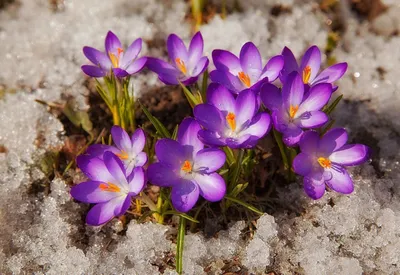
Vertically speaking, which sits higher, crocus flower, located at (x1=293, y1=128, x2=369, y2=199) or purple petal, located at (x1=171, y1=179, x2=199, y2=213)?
crocus flower, located at (x1=293, y1=128, x2=369, y2=199)

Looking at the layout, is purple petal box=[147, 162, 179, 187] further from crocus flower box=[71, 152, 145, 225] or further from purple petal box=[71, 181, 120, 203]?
purple petal box=[71, 181, 120, 203]

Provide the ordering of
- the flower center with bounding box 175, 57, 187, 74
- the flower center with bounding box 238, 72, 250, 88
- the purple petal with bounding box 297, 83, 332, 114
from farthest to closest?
the flower center with bounding box 175, 57, 187, 74
the flower center with bounding box 238, 72, 250, 88
the purple petal with bounding box 297, 83, 332, 114

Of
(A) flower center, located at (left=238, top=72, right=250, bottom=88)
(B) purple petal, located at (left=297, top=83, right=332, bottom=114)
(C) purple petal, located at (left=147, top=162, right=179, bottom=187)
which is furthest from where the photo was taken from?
(A) flower center, located at (left=238, top=72, right=250, bottom=88)

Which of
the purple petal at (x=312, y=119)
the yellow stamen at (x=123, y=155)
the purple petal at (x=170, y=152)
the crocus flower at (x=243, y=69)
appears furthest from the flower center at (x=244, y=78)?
the yellow stamen at (x=123, y=155)

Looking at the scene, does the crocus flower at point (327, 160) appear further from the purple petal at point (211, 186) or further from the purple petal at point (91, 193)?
the purple petal at point (91, 193)

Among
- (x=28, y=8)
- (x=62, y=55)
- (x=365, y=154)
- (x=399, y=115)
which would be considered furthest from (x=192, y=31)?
(x=365, y=154)

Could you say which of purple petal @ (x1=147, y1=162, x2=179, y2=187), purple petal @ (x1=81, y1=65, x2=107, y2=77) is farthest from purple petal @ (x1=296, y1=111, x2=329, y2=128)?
purple petal @ (x1=81, y1=65, x2=107, y2=77)

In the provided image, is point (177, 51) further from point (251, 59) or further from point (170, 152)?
point (170, 152)
